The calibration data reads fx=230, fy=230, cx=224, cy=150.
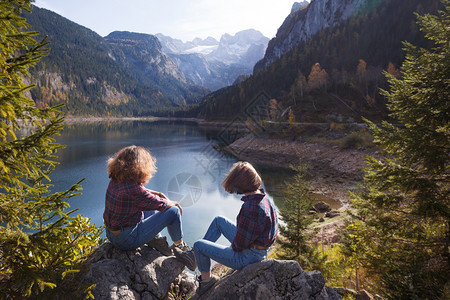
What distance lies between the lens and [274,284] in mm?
3178

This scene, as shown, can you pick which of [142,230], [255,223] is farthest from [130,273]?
[255,223]

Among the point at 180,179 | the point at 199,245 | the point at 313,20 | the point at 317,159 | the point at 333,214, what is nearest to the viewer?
the point at 199,245

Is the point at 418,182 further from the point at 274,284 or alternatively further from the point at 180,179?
the point at 180,179

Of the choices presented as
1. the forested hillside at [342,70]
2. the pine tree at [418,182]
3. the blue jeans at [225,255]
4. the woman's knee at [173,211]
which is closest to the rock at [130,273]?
the blue jeans at [225,255]

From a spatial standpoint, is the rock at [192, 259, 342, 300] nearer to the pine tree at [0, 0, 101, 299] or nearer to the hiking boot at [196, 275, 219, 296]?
the hiking boot at [196, 275, 219, 296]

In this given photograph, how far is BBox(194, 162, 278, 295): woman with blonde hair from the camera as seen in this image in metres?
3.39

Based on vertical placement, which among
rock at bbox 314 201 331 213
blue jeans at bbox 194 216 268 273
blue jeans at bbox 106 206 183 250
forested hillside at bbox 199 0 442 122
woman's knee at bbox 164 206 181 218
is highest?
forested hillside at bbox 199 0 442 122

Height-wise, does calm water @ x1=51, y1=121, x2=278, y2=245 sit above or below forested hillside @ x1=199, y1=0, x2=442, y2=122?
below

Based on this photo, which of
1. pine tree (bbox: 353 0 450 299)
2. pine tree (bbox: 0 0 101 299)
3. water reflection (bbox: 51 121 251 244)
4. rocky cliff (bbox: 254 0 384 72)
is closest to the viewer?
pine tree (bbox: 0 0 101 299)

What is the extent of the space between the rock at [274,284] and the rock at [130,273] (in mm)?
878

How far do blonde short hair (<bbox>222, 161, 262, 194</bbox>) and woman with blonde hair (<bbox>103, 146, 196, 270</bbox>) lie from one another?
1.16 m

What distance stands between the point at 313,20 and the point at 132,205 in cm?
15010

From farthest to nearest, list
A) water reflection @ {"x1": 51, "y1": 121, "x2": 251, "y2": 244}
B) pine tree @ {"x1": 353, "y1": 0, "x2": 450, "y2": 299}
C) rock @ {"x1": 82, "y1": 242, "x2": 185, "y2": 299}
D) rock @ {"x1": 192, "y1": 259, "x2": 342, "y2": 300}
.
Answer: water reflection @ {"x1": 51, "y1": 121, "x2": 251, "y2": 244} → pine tree @ {"x1": 353, "y1": 0, "x2": 450, "y2": 299} → rock @ {"x1": 82, "y1": 242, "x2": 185, "y2": 299} → rock @ {"x1": 192, "y1": 259, "x2": 342, "y2": 300}

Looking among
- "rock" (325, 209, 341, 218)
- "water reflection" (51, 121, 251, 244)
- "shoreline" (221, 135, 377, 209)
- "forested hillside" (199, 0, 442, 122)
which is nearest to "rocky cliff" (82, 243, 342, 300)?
"water reflection" (51, 121, 251, 244)
